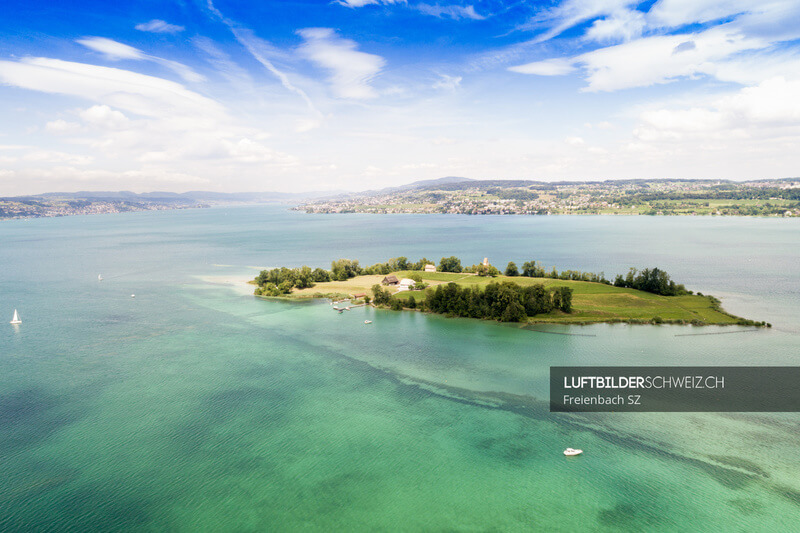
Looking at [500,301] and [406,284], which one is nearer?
[500,301]

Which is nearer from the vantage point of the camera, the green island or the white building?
the green island

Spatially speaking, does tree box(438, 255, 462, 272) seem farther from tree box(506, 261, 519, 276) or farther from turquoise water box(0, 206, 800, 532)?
turquoise water box(0, 206, 800, 532)

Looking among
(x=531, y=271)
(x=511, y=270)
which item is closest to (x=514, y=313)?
(x=511, y=270)

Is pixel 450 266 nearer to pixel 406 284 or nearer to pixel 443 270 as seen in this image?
pixel 443 270

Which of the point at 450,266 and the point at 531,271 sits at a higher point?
the point at 450,266

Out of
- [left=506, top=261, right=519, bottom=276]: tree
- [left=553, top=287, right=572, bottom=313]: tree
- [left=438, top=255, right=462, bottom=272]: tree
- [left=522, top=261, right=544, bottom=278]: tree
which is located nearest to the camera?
[left=553, top=287, right=572, bottom=313]: tree

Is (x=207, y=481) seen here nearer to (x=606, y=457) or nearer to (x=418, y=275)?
(x=606, y=457)

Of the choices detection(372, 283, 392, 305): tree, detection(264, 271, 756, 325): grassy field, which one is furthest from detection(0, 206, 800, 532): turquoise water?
detection(264, 271, 756, 325): grassy field
